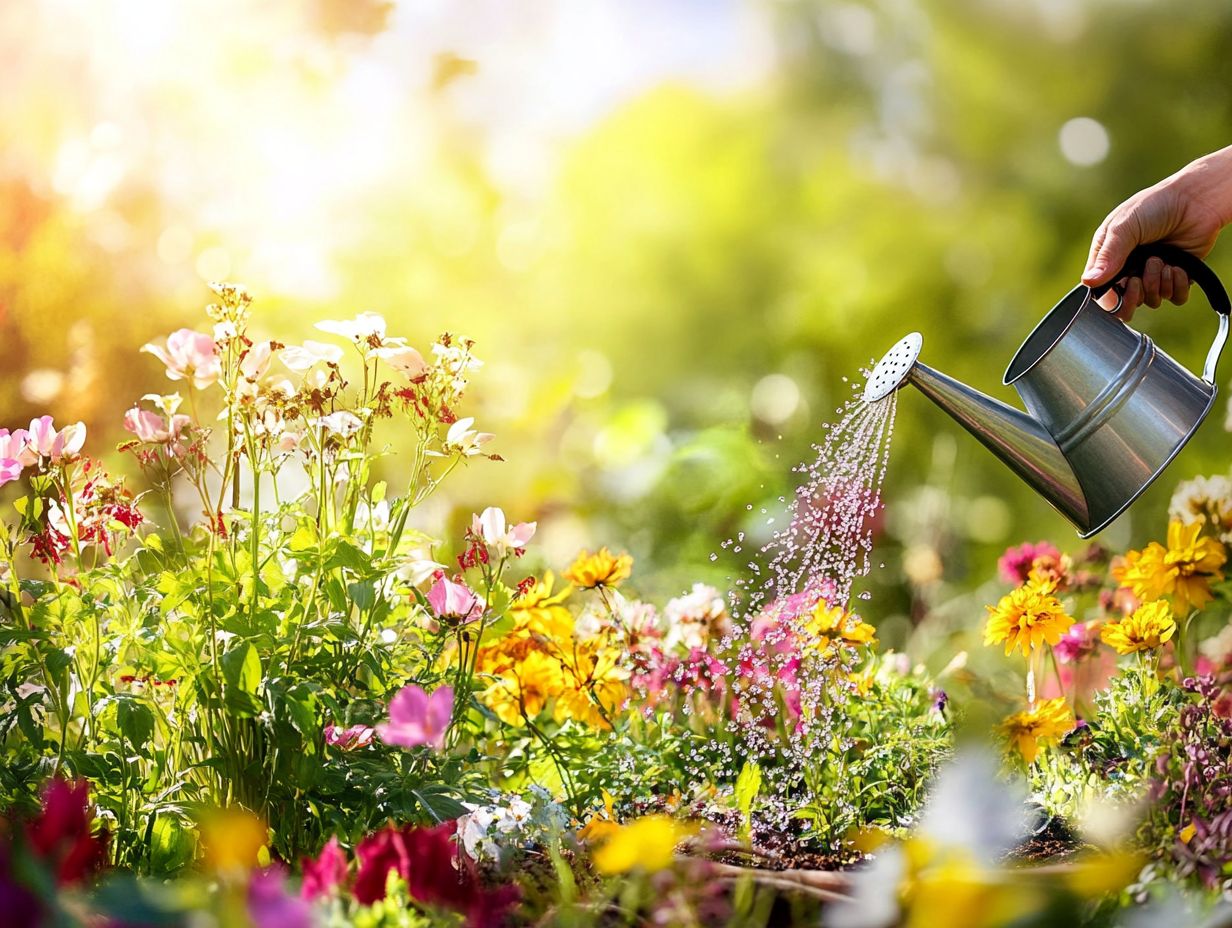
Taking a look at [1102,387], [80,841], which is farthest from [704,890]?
[1102,387]

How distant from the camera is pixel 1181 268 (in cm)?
138

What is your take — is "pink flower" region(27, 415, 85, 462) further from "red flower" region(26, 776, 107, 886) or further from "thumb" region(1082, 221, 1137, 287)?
"thumb" region(1082, 221, 1137, 287)

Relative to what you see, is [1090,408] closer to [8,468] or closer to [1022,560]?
[1022,560]

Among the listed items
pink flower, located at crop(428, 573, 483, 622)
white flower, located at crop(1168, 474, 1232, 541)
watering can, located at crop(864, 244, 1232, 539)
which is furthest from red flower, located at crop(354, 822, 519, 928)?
white flower, located at crop(1168, 474, 1232, 541)

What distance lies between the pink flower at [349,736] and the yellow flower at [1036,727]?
773 mm

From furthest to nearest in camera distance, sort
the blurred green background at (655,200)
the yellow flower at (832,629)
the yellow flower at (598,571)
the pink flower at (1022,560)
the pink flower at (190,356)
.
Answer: the blurred green background at (655,200) → the pink flower at (1022,560) → the yellow flower at (598,571) → the yellow flower at (832,629) → the pink flower at (190,356)

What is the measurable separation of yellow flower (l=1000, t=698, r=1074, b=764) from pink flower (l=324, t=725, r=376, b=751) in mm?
773

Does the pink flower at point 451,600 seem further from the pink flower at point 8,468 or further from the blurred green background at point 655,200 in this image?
the blurred green background at point 655,200

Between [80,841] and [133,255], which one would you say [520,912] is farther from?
[133,255]

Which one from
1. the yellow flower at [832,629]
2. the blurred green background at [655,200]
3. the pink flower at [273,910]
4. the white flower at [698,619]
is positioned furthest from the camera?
the blurred green background at [655,200]

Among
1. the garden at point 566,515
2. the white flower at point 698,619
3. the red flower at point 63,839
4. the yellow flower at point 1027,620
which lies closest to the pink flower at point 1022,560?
the garden at point 566,515

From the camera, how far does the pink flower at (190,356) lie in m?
1.15

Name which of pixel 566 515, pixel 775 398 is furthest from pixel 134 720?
pixel 775 398

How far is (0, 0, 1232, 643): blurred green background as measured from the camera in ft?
10.4
